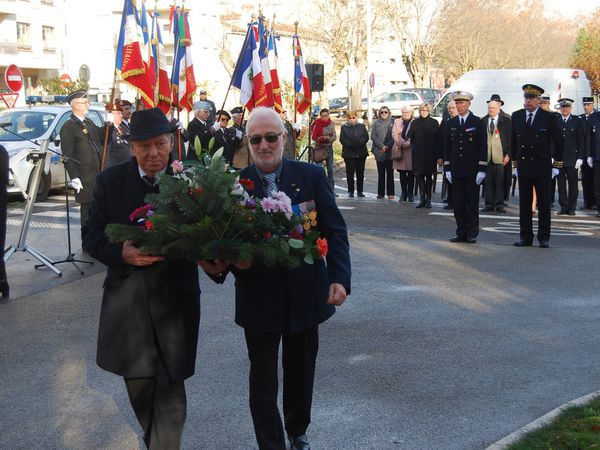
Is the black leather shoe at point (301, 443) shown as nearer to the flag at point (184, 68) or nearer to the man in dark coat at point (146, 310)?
the man in dark coat at point (146, 310)

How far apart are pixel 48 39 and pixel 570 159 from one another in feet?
176

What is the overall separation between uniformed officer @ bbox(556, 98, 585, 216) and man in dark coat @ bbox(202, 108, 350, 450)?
42.1 ft

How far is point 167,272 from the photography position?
445 cm

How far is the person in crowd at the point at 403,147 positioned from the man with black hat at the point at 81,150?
806 cm

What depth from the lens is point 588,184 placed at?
17922 millimetres

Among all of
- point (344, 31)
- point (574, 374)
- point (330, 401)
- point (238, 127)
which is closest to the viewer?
point (330, 401)

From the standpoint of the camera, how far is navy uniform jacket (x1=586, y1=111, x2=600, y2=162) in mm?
17094

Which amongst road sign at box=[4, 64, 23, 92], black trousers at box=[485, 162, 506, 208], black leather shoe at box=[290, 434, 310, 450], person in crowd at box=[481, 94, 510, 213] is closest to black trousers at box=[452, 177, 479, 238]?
person in crowd at box=[481, 94, 510, 213]

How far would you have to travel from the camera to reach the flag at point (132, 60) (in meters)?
12.3

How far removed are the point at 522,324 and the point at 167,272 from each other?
15.1ft

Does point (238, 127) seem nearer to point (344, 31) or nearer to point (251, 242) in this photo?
point (251, 242)

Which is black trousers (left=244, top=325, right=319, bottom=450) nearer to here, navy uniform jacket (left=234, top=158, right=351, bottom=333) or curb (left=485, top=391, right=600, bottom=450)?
navy uniform jacket (left=234, top=158, right=351, bottom=333)

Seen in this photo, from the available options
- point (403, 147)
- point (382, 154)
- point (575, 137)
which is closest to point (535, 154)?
point (575, 137)

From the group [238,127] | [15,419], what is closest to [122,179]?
[15,419]
